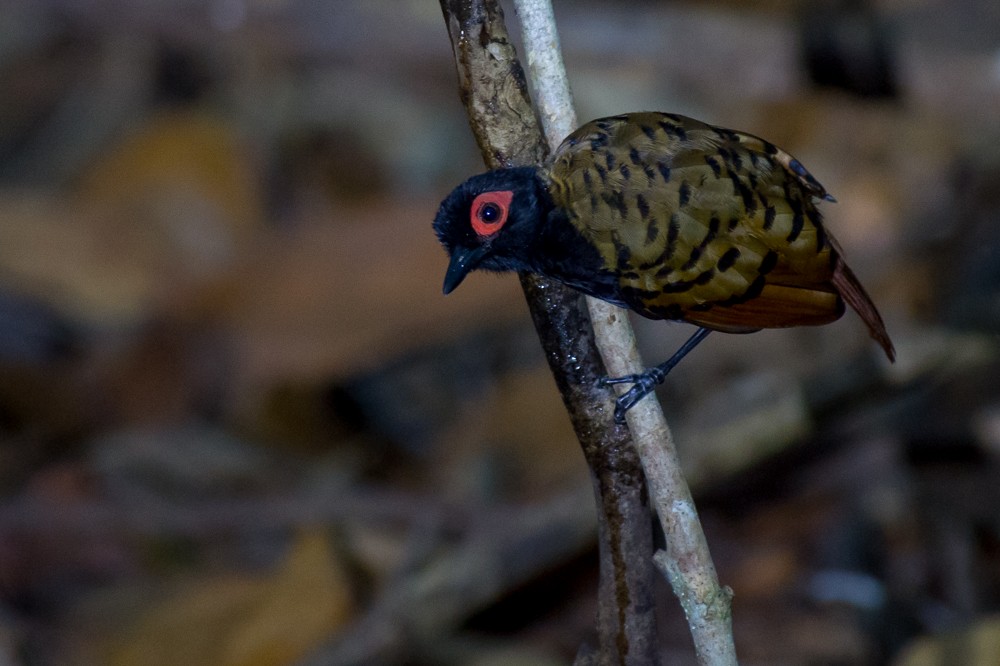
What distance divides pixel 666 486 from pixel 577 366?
0.61 feet

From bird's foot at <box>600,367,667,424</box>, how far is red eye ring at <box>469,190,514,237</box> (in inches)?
9.3

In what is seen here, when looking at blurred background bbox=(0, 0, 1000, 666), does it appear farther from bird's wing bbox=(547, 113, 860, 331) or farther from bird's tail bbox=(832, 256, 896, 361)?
bird's wing bbox=(547, 113, 860, 331)

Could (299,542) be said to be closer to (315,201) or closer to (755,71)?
(755,71)

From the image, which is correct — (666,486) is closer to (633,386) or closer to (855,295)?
(633,386)

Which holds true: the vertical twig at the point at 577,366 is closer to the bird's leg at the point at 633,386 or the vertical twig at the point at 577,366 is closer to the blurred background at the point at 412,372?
the bird's leg at the point at 633,386

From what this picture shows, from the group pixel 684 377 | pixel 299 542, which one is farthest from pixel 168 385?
pixel 684 377

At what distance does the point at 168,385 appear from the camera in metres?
4.45

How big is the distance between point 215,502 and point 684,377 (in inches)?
64.9

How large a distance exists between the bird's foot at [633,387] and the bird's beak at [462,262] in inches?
8.6

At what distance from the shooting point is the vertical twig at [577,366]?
4.47 ft

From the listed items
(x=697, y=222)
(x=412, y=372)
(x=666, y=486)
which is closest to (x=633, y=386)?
(x=666, y=486)

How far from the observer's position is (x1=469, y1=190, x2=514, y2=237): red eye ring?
1.30 meters

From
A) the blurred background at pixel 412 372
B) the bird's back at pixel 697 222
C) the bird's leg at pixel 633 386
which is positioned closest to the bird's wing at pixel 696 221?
the bird's back at pixel 697 222

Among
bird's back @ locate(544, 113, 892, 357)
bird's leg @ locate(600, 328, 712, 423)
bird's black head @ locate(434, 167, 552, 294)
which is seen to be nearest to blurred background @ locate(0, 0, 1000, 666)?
bird's back @ locate(544, 113, 892, 357)
